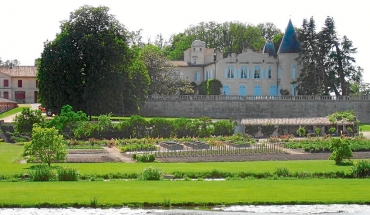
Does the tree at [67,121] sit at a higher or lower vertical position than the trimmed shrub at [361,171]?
higher

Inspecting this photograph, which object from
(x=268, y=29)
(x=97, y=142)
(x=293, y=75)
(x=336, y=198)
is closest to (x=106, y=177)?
(x=336, y=198)

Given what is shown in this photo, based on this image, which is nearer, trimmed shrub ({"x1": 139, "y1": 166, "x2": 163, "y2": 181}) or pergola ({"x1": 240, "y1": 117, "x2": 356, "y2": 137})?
trimmed shrub ({"x1": 139, "y1": 166, "x2": 163, "y2": 181})

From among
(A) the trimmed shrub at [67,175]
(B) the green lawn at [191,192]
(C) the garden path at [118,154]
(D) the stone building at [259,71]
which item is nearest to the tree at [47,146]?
(C) the garden path at [118,154]

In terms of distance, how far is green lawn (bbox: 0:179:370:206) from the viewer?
22609mm

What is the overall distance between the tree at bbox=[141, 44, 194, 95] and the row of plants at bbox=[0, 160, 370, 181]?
56.8m

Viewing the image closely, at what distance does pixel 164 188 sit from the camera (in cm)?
2469

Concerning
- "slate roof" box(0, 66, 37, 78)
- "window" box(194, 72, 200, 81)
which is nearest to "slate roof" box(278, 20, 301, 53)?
"window" box(194, 72, 200, 81)

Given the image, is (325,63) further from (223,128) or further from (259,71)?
(223,128)

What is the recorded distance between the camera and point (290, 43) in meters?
86.7

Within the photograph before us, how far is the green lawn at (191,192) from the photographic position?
74.2 feet

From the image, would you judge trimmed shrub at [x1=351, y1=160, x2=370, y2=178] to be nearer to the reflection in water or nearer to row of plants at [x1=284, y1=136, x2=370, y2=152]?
the reflection in water

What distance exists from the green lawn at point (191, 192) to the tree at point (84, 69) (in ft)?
126

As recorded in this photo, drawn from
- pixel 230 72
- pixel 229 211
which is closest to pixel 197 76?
Answer: pixel 230 72

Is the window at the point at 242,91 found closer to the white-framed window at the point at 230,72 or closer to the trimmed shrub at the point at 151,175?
the white-framed window at the point at 230,72
